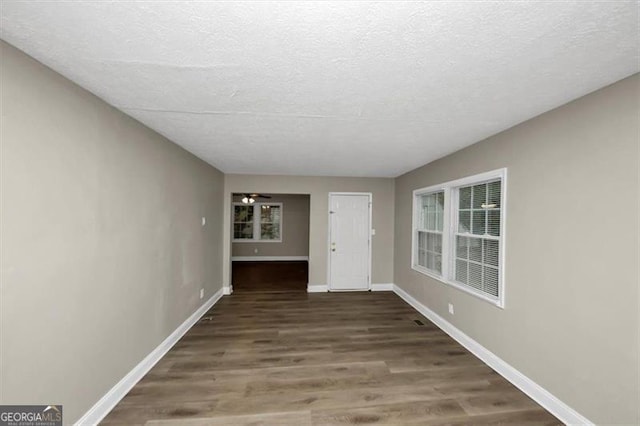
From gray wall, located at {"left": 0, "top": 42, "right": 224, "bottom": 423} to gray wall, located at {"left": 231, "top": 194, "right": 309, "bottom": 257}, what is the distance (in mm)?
5929

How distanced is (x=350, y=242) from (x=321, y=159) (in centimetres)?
219

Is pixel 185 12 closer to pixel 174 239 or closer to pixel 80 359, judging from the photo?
pixel 80 359

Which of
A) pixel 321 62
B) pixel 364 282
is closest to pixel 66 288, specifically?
pixel 321 62

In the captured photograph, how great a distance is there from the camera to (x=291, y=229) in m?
8.90

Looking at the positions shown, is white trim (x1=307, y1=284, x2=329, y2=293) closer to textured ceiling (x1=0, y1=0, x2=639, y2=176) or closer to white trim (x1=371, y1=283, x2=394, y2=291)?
white trim (x1=371, y1=283, x2=394, y2=291)

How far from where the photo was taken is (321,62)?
1.37 metres

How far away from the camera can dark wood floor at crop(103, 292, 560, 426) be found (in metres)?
1.95

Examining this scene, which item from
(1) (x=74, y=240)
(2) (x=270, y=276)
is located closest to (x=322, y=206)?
(2) (x=270, y=276)

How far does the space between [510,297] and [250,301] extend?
383 cm

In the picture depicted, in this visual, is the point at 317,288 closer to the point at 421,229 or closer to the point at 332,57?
the point at 421,229

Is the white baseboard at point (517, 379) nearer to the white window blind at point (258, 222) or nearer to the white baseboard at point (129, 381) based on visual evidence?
the white baseboard at point (129, 381)

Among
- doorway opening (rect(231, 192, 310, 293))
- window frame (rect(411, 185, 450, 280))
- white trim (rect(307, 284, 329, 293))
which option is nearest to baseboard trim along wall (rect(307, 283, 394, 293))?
white trim (rect(307, 284, 329, 293))

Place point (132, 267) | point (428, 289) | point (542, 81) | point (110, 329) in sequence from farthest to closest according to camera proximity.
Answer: point (428, 289), point (132, 267), point (110, 329), point (542, 81)

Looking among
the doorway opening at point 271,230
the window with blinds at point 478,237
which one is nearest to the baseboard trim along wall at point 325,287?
the window with blinds at point 478,237
